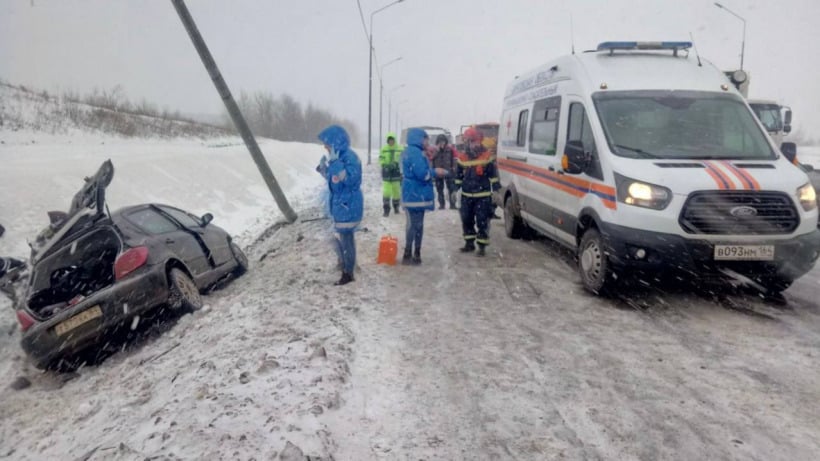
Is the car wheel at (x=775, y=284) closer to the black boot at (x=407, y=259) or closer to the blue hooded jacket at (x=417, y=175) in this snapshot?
the blue hooded jacket at (x=417, y=175)

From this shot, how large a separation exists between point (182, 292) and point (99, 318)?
893mm

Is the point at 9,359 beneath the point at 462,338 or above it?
beneath

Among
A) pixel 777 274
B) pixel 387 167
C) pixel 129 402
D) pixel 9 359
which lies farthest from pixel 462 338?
pixel 387 167

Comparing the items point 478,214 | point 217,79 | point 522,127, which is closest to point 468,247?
point 478,214

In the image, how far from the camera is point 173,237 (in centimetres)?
658

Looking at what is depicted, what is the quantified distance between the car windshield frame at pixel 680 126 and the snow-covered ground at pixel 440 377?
1572 millimetres

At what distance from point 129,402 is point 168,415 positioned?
0.87 metres

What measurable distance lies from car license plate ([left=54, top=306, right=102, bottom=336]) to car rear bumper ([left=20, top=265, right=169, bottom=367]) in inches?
0.9

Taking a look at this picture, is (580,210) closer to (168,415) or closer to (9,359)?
(168,415)

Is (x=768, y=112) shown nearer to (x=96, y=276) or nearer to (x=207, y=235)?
(x=207, y=235)

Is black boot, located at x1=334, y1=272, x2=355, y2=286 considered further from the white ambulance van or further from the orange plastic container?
the white ambulance van

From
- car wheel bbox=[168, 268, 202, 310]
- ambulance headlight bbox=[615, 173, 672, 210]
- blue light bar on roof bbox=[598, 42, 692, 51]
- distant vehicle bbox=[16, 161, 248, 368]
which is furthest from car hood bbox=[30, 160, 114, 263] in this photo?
blue light bar on roof bbox=[598, 42, 692, 51]

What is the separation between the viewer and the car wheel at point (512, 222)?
30.0ft

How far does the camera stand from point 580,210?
613cm
